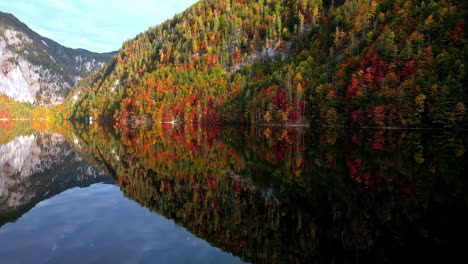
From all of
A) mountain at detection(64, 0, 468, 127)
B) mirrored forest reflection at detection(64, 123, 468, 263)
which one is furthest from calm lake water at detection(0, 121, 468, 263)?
mountain at detection(64, 0, 468, 127)

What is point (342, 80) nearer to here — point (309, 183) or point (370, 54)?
point (370, 54)

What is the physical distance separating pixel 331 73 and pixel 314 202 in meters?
107

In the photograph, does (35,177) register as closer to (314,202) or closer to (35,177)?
(35,177)

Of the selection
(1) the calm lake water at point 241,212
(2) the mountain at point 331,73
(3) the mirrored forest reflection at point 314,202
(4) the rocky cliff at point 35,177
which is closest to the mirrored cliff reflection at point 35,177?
(4) the rocky cliff at point 35,177

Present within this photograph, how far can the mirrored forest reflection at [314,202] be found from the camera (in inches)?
466

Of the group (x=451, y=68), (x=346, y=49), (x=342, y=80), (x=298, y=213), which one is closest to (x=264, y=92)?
(x=342, y=80)

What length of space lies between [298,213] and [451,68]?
3293 inches

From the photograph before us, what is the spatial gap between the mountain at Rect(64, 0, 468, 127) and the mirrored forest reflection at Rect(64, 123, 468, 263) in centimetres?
5257

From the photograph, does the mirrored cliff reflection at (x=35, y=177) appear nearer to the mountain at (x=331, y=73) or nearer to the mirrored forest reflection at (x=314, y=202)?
the mirrored forest reflection at (x=314, y=202)

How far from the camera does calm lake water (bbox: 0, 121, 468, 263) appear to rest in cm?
1140

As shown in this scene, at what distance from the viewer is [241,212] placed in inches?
636

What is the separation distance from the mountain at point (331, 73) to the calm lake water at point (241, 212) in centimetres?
5527

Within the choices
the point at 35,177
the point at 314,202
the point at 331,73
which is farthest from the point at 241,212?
the point at 331,73

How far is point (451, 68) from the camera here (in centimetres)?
7594
